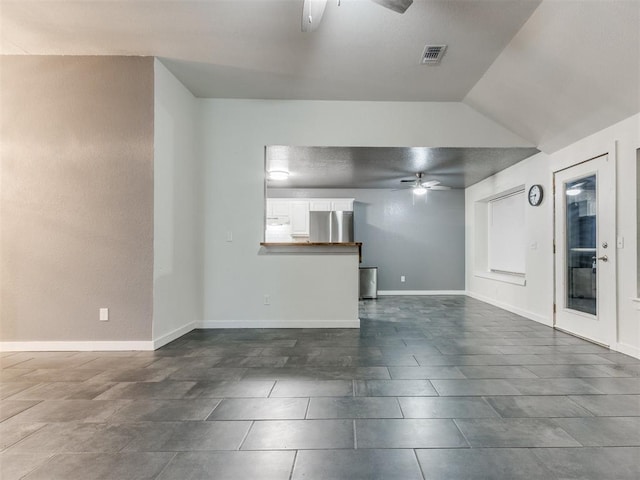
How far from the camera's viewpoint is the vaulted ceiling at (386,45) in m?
2.46

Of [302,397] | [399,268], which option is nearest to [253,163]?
[302,397]

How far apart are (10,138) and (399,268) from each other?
646cm

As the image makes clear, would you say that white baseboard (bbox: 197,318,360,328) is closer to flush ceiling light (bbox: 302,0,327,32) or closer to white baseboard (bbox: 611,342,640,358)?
white baseboard (bbox: 611,342,640,358)

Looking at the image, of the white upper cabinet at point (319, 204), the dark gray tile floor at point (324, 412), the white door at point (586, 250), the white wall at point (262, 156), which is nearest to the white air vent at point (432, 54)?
the white wall at point (262, 156)

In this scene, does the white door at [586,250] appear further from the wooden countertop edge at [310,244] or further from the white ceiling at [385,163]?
the wooden countertop edge at [310,244]

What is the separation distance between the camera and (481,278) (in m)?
6.39

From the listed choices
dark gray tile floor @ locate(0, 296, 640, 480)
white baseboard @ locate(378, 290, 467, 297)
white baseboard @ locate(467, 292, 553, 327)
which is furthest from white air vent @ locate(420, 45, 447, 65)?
white baseboard @ locate(378, 290, 467, 297)

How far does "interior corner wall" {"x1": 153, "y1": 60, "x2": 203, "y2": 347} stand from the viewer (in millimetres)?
3238

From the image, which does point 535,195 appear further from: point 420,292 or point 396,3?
point 396,3

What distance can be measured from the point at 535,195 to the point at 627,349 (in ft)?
7.41

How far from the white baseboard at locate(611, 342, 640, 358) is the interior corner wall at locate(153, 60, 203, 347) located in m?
4.49

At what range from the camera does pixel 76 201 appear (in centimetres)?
316

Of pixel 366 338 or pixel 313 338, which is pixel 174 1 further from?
pixel 366 338

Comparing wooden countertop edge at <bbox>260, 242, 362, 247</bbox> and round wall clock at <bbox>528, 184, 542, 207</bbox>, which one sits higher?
round wall clock at <bbox>528, 184, 542, 207</bbox>
